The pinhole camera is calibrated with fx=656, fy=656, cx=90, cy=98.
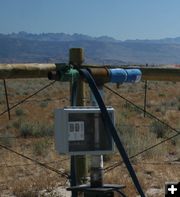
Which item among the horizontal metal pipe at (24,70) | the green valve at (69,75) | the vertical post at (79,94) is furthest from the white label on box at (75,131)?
the vertical post at (79,94)

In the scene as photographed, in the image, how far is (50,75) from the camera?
4977 millimetres

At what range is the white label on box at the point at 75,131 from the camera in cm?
473

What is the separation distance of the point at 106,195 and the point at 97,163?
354mm

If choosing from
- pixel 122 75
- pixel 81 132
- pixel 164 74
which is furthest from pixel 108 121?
pixel 164 74

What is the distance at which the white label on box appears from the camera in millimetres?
4734

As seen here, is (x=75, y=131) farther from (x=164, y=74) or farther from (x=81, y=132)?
(x=164, y=74)

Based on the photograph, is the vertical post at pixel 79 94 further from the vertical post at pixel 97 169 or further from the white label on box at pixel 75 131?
the white label on box at pixel 75 131

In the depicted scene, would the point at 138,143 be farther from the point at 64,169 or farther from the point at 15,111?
the point at 15,111

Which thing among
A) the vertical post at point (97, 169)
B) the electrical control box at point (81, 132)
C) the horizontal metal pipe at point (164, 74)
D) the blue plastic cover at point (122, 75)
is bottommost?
the vertical post at point (97, 169)

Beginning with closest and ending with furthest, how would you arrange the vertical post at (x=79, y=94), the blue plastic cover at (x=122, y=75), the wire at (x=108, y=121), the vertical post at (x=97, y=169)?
1. the wire at (x=108, y=121)
2. the vertical post at (x=97, y=169)
3. the blue plastic cover at (x=122, y=75)
4. the vertical post at (x=79, y=94)

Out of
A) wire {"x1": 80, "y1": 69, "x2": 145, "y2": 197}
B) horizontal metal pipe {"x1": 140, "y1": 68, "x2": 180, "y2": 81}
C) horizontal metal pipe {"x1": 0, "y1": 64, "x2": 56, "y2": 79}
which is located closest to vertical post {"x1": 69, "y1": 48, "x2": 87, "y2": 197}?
horizontal metal pipe {"x1": 0, "y1": 64, "x2": 56, "y2": 79}

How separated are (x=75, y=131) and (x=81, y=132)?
2.1 inches

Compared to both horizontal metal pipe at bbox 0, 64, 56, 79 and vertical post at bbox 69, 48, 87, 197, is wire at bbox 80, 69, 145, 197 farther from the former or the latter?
vertical post at bbox 69, 48, 87, 197

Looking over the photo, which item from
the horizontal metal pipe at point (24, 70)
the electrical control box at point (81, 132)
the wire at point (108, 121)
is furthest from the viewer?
the horizontal metal pipe at point (24, 70)
